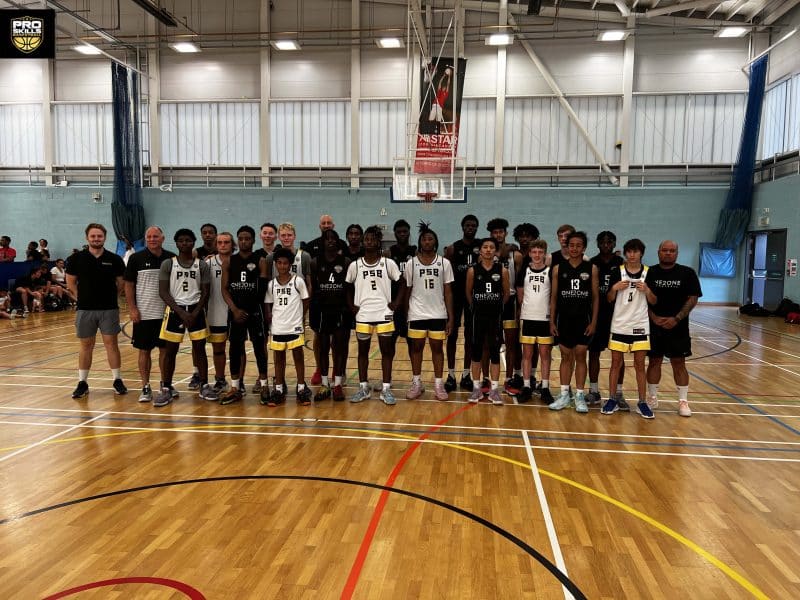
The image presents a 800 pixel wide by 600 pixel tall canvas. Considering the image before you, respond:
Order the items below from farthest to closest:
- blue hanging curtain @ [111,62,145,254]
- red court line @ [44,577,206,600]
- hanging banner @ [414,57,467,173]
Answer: blue hanging curtain @ [111,62,145,254]
hanging banner @ [414,57,467,173]
red court line @ [44,577,206,600]

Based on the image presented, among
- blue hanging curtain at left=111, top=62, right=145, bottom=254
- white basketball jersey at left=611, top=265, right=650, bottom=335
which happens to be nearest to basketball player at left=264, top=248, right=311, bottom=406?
white basketball jersey at left=611, top=265, right=650, bottom=335

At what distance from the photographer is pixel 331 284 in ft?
18.6

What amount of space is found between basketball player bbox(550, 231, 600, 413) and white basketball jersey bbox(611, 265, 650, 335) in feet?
0.79

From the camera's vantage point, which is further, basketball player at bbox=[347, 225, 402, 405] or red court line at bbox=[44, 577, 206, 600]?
basketball player at bbox=[347, 225, 402, 405]

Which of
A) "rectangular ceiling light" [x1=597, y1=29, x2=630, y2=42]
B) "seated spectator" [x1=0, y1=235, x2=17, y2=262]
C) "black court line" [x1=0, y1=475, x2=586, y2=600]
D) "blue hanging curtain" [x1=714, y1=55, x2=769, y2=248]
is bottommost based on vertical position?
"black court line" [x1=0, y1=475, x2=586, y2=600]

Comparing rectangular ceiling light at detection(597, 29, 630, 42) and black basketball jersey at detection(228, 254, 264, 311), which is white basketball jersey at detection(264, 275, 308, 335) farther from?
rectangular ceiling light at detection(597, 29, 630, 42)

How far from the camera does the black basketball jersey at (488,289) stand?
220 inches

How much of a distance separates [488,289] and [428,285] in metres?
0.64

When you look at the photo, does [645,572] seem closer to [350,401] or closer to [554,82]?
[350,401]

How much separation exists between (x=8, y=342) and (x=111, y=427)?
254 inches

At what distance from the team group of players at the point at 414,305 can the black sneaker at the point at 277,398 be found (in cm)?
2

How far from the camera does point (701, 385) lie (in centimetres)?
685

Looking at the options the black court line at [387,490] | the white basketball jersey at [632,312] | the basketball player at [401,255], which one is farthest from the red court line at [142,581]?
the white basketball jersey at [632,312]

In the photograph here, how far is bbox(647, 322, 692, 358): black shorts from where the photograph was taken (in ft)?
17.2
